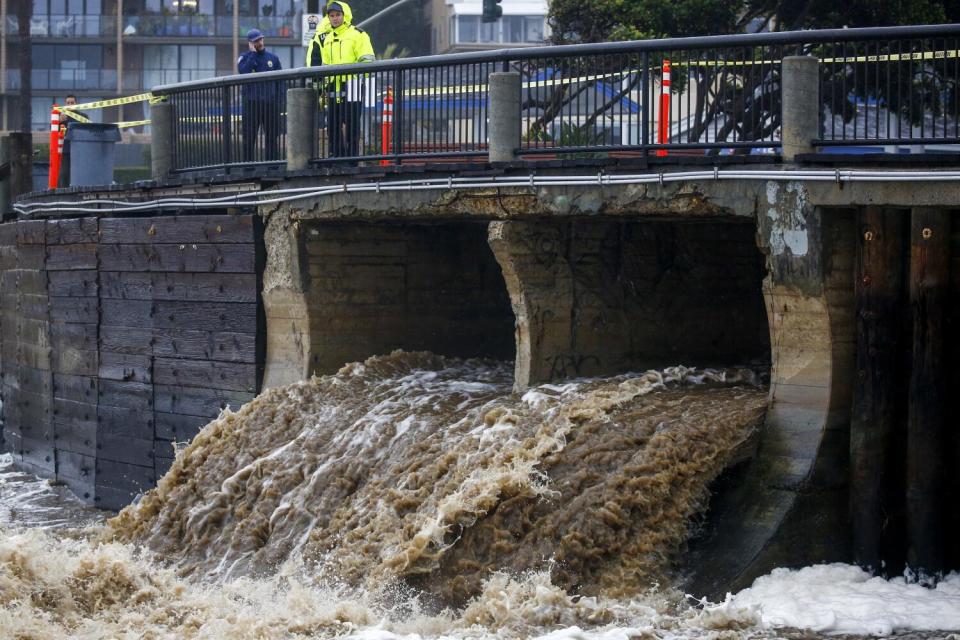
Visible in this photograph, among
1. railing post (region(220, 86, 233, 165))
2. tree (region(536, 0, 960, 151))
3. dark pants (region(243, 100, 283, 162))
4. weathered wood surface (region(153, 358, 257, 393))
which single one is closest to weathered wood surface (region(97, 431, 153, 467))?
weathered wood surface (region(153, 358, 257, 393))

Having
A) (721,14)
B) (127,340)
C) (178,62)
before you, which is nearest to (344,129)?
(127,340)

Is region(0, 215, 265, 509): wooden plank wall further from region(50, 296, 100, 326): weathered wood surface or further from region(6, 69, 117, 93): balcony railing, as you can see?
region(6, 69, 117, 93): balcony railing

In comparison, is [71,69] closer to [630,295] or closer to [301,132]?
[301,132]

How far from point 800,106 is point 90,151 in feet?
36.0

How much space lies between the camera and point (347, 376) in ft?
49.2

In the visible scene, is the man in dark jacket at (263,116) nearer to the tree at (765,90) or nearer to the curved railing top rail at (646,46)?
the curved railing top rail at (646,46)

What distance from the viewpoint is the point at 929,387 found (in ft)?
35.2

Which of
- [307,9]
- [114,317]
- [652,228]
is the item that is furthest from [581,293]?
[307,9]

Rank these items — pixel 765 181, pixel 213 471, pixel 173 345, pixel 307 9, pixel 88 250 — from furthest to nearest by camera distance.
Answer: pixel 307 9 < pixel 88 250 < pixel 173 345 < pixel 213 471 < pixel 765 181

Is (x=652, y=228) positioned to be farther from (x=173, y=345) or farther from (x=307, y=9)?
(x=307, y=9)

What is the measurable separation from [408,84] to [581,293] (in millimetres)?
2612

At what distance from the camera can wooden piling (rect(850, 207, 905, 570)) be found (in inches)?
430

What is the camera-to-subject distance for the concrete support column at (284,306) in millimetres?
15078

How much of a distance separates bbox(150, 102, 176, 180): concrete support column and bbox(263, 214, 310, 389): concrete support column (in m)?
2.72
